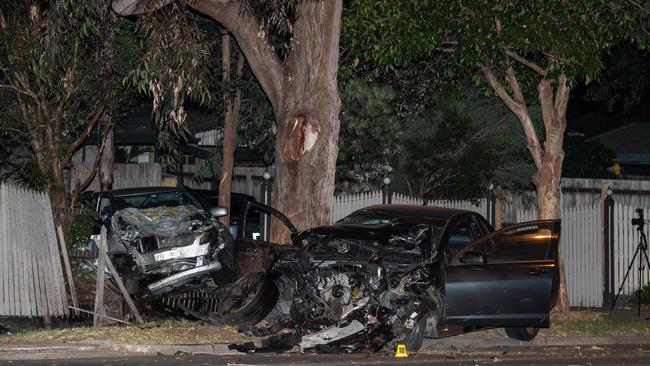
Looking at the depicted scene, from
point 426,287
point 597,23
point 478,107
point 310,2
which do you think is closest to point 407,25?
point 310,2

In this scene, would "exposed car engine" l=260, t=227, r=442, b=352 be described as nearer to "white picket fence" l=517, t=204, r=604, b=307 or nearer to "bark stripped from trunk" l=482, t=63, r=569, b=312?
"bark stripped from trunk" l=482, t=63, r=569, b=312

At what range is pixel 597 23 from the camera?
1386 centimetres

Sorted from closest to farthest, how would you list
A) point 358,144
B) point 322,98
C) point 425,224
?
point 425,224
point 322,98
point 358,144

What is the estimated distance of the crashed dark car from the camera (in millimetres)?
10555

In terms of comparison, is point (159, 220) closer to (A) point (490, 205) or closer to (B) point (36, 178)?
(B) point (36, 178)

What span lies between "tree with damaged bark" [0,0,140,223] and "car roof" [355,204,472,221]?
4770 millimetres

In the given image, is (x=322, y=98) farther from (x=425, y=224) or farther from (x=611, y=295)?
(x=611, y=295)

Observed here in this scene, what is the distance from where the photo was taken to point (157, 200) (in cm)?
1562

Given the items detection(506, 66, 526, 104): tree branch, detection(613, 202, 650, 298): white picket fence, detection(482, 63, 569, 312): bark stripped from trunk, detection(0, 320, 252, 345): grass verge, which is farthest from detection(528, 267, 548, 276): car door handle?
detection(613, 202, 650, 298): white picket fence

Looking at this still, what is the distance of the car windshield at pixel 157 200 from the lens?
15.4 metres

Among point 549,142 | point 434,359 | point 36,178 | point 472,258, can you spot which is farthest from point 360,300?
point 36,178

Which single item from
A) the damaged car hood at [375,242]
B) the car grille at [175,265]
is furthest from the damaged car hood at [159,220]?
the damaged car hood at [375,242]

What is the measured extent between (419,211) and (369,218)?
627 millimetres

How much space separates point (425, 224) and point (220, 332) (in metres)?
2.66
